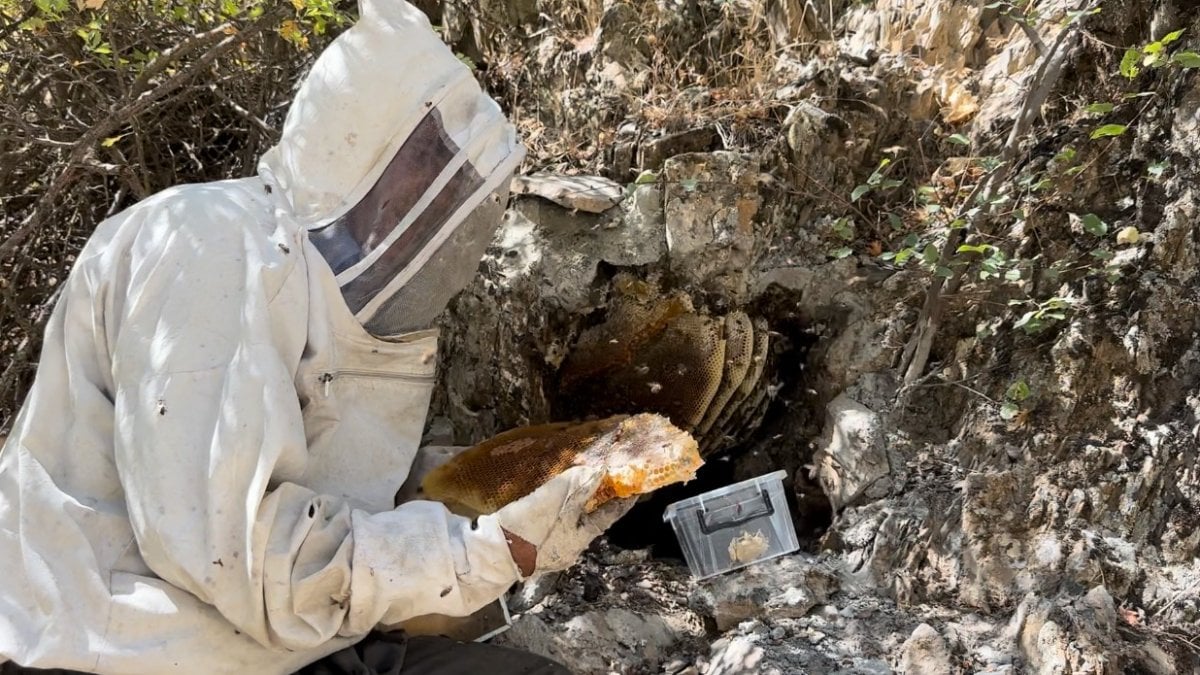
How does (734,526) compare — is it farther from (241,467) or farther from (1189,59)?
(1189,59)

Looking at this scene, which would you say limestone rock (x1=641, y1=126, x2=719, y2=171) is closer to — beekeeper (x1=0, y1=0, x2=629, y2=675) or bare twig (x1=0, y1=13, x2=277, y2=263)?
beekeeper (x1=0, y1=0, x2=629, y2=675)

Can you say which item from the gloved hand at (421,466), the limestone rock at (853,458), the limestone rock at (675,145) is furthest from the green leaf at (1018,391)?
the gloved hand at (421,466)

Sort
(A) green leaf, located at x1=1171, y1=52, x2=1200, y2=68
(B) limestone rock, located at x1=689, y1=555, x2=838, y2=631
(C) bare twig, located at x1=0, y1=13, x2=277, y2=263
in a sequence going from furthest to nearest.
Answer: (C) bare twig, located at x1=0, y1=13, x2=277, y2=263
(B) limestone rock, located at x1=689, y1=555, x2=838, y2=631
(A) green leaf, located at x1=1171, y1=52, x2=1200, y2=68

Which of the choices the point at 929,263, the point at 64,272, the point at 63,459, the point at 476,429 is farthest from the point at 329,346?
the point at 64,272

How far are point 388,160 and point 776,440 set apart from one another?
6.21 ft

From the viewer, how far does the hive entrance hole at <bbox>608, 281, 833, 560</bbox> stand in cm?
323

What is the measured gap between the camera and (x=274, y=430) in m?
1.65

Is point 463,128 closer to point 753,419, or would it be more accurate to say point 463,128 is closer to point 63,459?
point 63,459

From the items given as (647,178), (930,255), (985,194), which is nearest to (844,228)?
(930,255)

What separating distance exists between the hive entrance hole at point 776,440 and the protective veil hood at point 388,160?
142cm

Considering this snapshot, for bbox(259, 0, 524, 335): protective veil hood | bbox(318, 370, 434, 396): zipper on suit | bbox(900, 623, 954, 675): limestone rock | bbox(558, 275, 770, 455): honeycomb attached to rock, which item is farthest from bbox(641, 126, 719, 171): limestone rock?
bbox(900, 623, 954, 675): limestone rock

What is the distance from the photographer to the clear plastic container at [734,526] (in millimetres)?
2715

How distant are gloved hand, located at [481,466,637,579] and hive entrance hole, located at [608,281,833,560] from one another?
133 centimetres

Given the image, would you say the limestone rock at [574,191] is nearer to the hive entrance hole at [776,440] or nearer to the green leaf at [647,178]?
the green leaf at [647,178]
